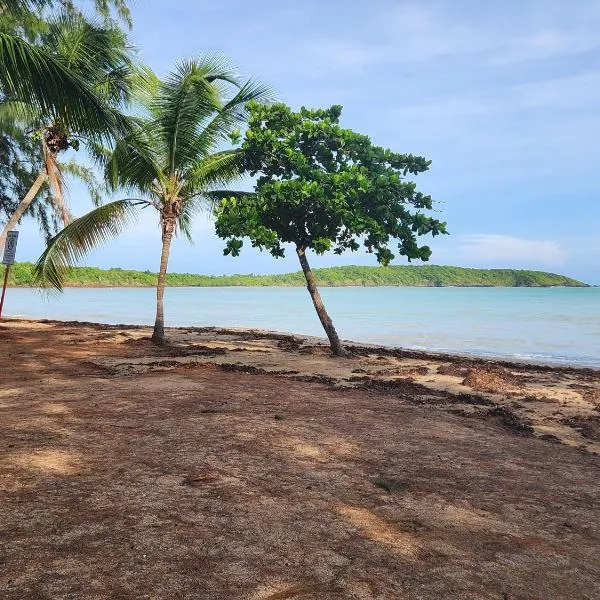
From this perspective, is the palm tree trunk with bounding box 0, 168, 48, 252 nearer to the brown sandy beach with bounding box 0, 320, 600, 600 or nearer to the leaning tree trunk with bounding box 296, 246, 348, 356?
the leaning tree trunk with bounding box 296, 246, 348, 356

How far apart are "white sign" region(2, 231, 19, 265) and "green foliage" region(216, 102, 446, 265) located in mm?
5661

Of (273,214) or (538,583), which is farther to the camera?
(273,214)

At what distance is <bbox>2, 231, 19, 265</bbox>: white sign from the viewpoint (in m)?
15.0

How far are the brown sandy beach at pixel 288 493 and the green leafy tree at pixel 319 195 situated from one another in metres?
5.88

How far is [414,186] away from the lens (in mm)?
14273

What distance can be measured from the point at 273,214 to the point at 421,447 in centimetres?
963

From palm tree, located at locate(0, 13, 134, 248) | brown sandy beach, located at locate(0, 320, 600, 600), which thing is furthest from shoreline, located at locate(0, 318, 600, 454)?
palm tree, located at locate(0, 13, 134, 248)

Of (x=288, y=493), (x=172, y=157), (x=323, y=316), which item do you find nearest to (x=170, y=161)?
(x=172, y=157)

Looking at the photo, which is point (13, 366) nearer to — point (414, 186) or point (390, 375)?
point (390, 375)

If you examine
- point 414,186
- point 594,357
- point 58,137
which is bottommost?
point 594,357

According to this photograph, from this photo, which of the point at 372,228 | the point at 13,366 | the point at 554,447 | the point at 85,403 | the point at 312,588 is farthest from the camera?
the point at 372,228

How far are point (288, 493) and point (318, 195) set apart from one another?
399 inches

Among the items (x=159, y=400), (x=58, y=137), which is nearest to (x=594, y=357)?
(x=159, y=400)

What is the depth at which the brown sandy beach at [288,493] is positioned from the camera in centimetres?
300
